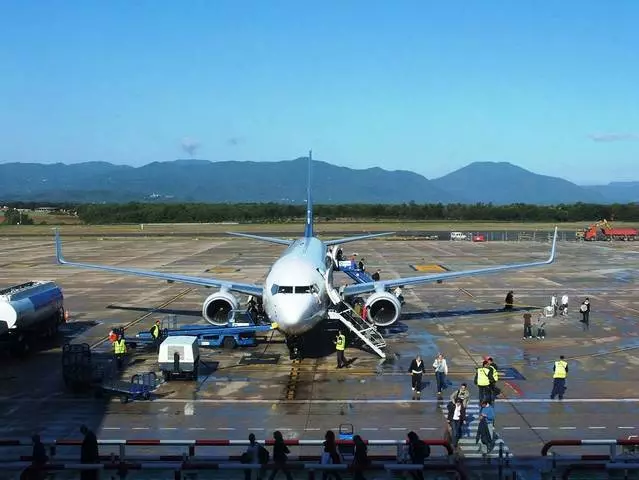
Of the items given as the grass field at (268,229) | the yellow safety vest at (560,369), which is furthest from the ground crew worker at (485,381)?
the grass field at (268,229)

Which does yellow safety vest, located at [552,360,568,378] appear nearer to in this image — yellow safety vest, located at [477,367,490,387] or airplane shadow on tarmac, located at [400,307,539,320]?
yellow safety vest, located at [477,367,490,387]

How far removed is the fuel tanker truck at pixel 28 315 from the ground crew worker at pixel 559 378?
22767 mm

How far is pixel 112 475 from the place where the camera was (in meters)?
13.4

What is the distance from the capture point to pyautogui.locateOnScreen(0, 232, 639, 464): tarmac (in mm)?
19938

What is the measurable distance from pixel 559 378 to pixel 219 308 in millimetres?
16789

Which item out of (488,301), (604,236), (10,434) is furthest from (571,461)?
(604,236)

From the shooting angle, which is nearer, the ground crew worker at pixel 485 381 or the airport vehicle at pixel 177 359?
the ground crew worker at pixel 485 381

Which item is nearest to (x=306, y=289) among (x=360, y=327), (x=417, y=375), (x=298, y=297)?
(x=298, y=297)

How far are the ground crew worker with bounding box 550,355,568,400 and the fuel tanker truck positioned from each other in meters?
22.8

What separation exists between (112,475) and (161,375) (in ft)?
42.8

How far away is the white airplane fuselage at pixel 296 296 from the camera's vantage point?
2566 cm

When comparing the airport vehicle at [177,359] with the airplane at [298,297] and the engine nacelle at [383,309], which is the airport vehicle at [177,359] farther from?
the engine nacelle at [383,309]

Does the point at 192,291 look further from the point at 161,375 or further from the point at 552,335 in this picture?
the point at 552,335

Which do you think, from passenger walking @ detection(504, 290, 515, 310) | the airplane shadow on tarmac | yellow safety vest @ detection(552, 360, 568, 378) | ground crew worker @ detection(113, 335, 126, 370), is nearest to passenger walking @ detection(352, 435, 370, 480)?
yellow safety vest @ detection(552, 360, 568, 378)
